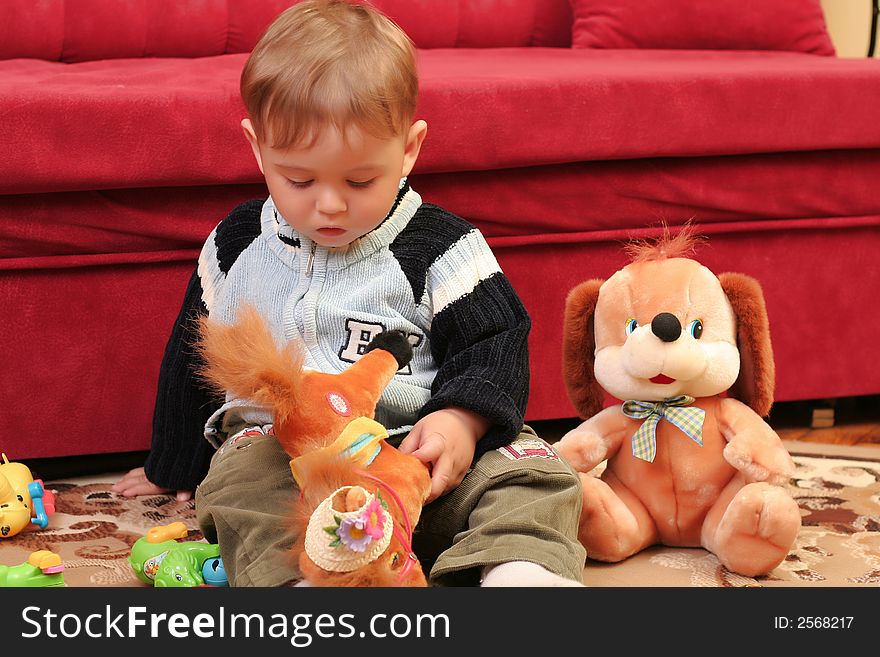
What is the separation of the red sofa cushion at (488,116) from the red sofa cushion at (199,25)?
189mm

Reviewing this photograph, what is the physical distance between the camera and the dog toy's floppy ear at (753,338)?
42.4 inches

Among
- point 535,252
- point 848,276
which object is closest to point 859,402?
point 848,276

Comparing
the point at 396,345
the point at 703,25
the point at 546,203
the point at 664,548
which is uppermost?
the point at 703,25

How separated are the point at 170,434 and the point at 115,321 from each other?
18cm

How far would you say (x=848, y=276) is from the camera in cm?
145

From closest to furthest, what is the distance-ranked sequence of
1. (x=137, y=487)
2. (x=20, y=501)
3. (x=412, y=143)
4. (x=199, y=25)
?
(x=412, y=143)
(x=20, y=501)
(x=137, y=487)
(x=199, y=25)

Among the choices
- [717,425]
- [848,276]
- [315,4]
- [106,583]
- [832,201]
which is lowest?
[106,583]

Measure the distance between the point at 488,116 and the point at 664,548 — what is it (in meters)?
0.54

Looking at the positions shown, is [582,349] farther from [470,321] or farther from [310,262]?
[310,262]

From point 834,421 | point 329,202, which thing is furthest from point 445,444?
point 834,421

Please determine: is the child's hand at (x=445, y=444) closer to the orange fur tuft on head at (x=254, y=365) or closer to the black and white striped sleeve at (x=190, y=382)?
the orange fur tuft on head at (x=254, y=365)

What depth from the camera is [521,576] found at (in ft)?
2.71
